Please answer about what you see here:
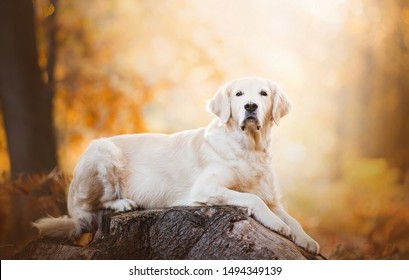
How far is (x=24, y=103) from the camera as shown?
15.0 feet

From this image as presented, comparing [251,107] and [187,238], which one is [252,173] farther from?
[187,238]

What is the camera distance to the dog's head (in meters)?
3.57

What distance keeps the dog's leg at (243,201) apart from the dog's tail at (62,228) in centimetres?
87

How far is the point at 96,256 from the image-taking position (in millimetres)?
3621

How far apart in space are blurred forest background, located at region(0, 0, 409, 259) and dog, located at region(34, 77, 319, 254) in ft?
1.97

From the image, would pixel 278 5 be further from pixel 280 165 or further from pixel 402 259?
pixel 402 259

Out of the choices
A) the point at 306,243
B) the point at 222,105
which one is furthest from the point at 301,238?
the point at 222,105

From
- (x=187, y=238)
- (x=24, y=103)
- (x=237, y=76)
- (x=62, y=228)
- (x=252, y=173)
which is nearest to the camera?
(x=187, y=238)

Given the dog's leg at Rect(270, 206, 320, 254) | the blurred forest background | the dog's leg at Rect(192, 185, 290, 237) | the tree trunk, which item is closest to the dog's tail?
the blurred forest background

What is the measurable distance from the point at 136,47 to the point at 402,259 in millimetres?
2535

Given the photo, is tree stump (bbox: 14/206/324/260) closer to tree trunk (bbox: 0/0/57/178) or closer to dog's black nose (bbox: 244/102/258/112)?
dog's black nose (bbox: 244/102/258/112)

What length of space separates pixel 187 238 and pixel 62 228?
0.96 m

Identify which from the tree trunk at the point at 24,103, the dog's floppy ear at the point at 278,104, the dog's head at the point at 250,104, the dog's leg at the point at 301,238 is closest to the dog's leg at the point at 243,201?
the dog's leg at the point at 301,238
